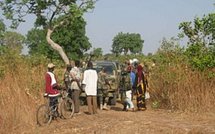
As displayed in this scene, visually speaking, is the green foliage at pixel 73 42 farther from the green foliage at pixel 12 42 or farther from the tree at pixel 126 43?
the tree at pixel 126 43

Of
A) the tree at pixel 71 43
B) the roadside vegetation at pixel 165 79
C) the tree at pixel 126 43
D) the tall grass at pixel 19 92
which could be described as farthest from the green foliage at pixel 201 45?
the tree at pixel 126 43

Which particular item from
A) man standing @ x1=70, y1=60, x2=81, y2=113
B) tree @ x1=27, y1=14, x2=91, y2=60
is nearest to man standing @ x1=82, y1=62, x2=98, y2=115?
man standing @ x1=70, y1=60, x2=81, y2=113

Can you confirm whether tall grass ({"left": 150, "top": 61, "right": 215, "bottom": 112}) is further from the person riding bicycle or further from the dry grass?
the person riding bicycle

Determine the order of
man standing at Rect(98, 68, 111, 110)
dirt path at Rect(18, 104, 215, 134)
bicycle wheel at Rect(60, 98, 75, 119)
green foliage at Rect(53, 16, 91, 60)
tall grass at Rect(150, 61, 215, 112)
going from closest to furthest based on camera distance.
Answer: dirt path at Rect(18, 104, 215, 134) < bicycle wheel at Rect(60, 98, 75, 119) < tall grass at Rect(150, 61, 215, 112) < man standing at Rect(98, 68, 111, 110) < green foliage at Rect(53, 16, 91, 60)

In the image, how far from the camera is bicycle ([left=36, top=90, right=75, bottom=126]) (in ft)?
37.5

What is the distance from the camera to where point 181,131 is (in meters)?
9.97

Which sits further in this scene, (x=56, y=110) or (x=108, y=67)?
(x=108, y=67)

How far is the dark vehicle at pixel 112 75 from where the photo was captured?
53.2 feet

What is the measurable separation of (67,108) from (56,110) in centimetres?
67

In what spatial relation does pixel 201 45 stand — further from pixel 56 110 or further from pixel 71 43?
pixel 71 43

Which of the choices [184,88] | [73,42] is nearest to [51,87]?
[184,88]

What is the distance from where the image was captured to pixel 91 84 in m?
13.4

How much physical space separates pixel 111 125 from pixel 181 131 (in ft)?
5.96

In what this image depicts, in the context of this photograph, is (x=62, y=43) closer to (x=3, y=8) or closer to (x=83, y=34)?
(x=83, y=34)
